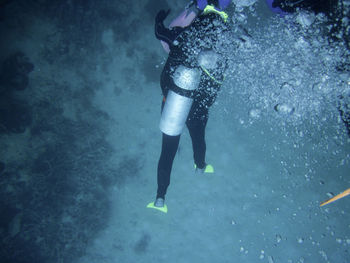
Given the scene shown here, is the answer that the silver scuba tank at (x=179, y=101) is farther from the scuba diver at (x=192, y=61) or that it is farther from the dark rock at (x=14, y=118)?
the dark rock at (x=14, y=118)

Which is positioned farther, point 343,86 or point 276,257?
point 276,257

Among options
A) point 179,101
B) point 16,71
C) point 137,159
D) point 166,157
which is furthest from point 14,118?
point 179,101

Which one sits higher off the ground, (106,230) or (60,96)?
(60,96)

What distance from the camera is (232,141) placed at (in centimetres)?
557

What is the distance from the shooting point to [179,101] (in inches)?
105

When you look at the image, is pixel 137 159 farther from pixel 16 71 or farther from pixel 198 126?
pixel 16 71

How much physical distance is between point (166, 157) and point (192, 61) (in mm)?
1494

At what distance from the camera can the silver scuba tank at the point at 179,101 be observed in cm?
251

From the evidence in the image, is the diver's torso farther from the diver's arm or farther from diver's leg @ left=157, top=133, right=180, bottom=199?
diver's leg @ left=157, top=133, right=180, bottom=199

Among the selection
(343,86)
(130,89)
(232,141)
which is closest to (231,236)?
(232,141)

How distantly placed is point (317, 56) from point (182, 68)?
280cm

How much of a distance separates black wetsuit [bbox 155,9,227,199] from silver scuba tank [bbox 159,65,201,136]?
8cm

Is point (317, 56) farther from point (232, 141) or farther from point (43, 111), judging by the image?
point (43, 111)

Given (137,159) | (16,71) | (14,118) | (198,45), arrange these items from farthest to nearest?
1. (137,159)
2. (14,118)
3. (16,71)
4. (198,45)
